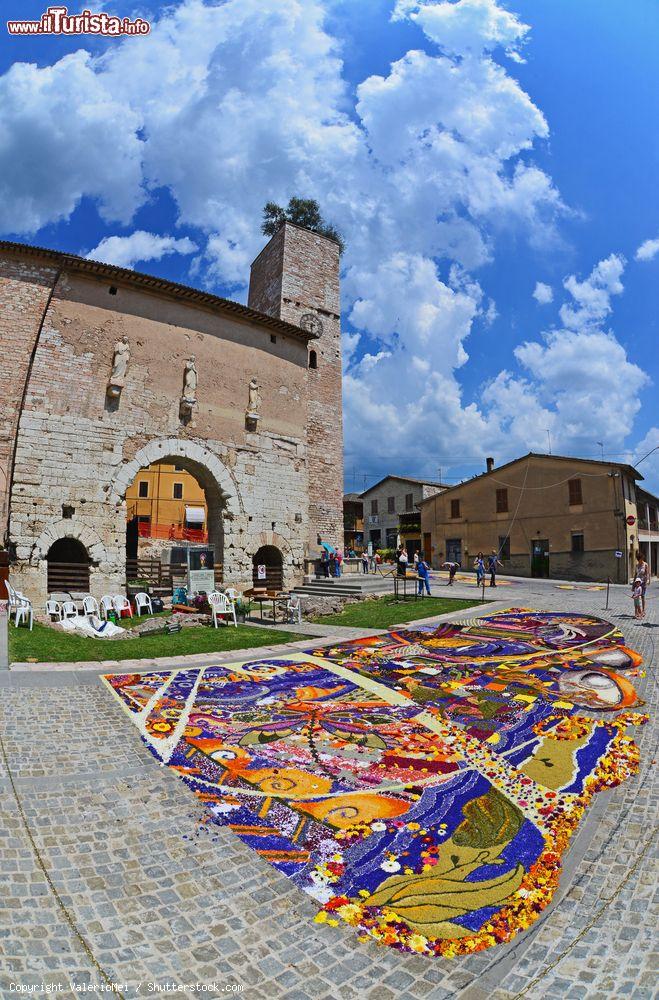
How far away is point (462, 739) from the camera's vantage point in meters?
5.38

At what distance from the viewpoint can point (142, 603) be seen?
1547 centimetres

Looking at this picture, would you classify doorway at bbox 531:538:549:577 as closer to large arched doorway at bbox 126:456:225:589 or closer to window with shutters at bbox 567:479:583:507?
window with shutters at bbox 567:479:583:507

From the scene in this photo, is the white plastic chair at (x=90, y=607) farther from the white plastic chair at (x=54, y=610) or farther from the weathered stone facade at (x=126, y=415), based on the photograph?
the weathered stone facade at (x=126, y=415)

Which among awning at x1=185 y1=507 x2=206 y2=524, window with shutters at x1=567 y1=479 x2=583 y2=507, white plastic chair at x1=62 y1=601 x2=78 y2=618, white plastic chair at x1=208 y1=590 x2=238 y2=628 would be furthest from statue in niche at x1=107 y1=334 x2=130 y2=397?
window with shutters at x1=567 y1=479 x2=583 y2=507

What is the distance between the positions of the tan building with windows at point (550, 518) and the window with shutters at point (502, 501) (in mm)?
61

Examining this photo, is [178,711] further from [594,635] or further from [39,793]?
[594,635]

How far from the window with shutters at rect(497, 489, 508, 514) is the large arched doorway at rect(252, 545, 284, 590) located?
54.7 ft

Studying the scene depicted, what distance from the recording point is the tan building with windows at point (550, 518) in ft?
88.2

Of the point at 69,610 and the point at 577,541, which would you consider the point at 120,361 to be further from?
the point at 577,541

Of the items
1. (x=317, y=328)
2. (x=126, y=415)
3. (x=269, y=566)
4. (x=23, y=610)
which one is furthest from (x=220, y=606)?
(x=317, y=328)

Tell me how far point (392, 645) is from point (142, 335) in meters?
14.8

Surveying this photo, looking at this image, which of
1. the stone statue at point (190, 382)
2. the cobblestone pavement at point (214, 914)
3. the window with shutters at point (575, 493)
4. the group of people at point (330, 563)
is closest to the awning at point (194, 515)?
the group of people at point (330, 563)

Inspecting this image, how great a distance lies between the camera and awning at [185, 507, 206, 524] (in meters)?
33.8

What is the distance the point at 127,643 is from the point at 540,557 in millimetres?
25382
